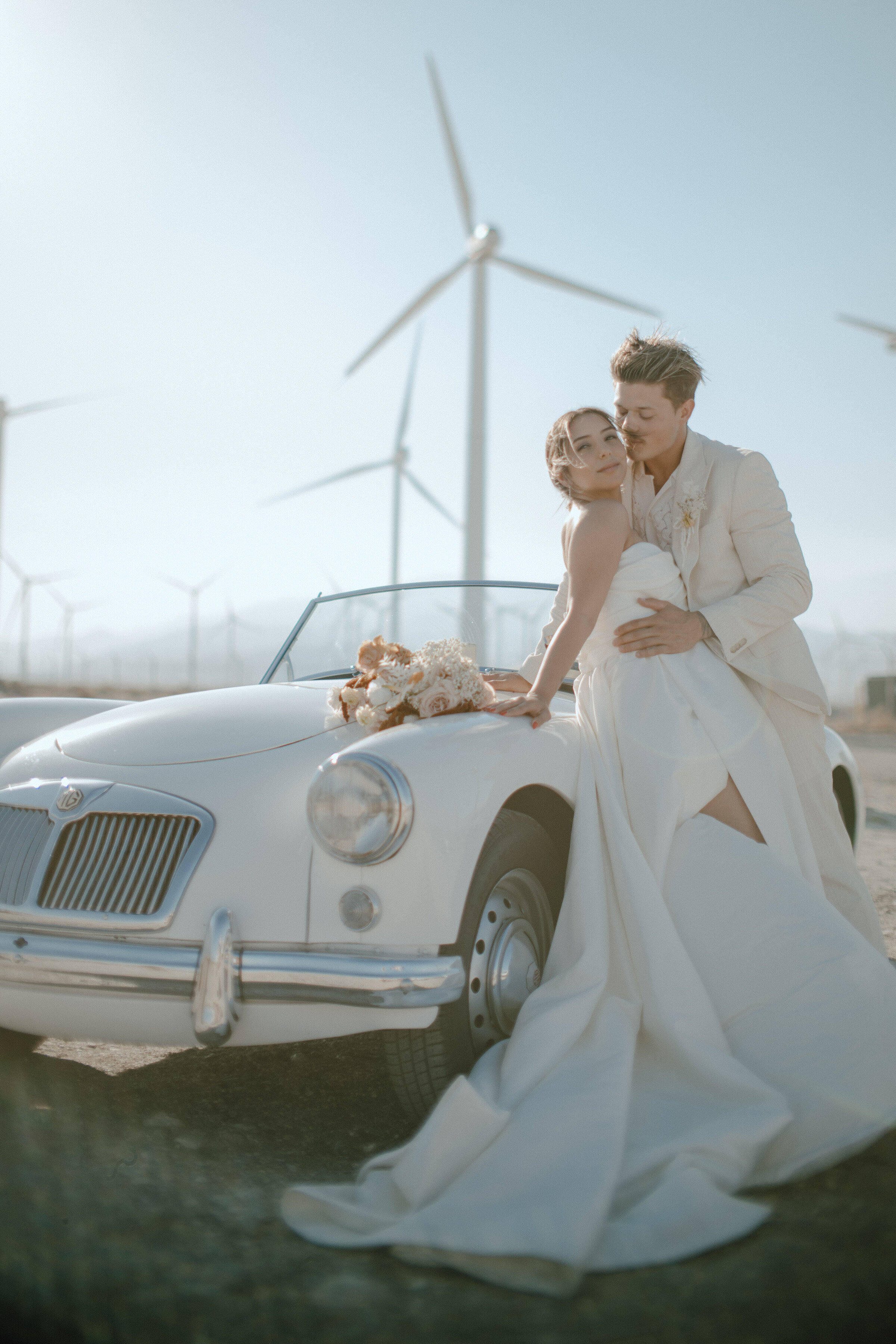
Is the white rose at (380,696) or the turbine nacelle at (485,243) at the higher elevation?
the turbine nacelle at (485,243)

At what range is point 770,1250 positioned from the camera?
1760 mm

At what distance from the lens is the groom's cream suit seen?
3.24m

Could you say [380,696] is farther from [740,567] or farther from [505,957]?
[740,567]

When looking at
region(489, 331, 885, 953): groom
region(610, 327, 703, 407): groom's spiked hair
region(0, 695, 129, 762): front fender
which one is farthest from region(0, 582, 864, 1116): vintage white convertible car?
region(610, 327, 703, 407): groom's spiked hair

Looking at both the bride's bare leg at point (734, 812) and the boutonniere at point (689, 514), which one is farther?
the boutonniere at point (689, 514)

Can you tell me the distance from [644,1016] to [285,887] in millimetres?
1003

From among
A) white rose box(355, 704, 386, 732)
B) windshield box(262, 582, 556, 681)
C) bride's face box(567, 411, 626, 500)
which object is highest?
bride's face box(567, 411, 626, 500)

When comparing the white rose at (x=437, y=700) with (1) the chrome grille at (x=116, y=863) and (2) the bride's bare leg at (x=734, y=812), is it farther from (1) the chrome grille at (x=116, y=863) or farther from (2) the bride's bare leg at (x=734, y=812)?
(2) the bride's bare leg at (x=734, y=812)

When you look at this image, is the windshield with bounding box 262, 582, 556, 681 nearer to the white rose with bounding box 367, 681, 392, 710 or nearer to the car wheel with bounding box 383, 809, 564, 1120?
the white rose with bounding box 367, 681, 392, 710

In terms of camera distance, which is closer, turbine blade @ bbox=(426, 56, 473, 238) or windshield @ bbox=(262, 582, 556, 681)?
windshield @ bbox=(262, 582, 556, 681)

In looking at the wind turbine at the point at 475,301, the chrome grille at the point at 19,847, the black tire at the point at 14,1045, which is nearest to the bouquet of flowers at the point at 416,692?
the chrome grille at the point at 19,847

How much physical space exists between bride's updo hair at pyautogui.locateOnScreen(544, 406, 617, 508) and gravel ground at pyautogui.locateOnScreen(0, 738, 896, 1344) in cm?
204

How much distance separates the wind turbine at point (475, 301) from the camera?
16844 millimetres

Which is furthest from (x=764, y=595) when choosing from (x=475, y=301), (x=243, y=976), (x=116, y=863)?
(x=475, y=301)
